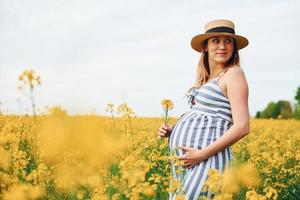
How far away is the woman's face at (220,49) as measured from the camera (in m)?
3.39

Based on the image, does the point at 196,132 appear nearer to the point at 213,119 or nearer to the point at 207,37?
the point at 213,119

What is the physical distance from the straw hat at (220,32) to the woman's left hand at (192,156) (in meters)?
0.79

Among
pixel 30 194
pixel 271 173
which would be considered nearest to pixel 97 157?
pixel 30 194

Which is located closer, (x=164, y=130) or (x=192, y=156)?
(x=192, y=156)

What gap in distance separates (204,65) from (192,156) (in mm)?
767

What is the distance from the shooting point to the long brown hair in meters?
3.45

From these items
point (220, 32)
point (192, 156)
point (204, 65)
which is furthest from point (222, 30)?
point (192, 156)

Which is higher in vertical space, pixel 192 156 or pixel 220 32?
pixel 220 32

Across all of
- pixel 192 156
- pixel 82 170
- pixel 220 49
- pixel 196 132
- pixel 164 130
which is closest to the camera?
pixel 82 170

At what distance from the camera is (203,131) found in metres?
3.19

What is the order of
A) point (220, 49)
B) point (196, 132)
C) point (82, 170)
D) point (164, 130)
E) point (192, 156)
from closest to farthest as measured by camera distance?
point (82, 170)
point (192, 156)
point (196, 132)
point (220, 49)
point (164, 130)

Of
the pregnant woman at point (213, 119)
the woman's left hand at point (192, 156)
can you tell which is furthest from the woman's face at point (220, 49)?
the woman's left hand at point (192, 156)

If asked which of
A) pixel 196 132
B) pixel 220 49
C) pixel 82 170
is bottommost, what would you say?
pixel 82 170

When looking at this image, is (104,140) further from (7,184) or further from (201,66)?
(201,66)
